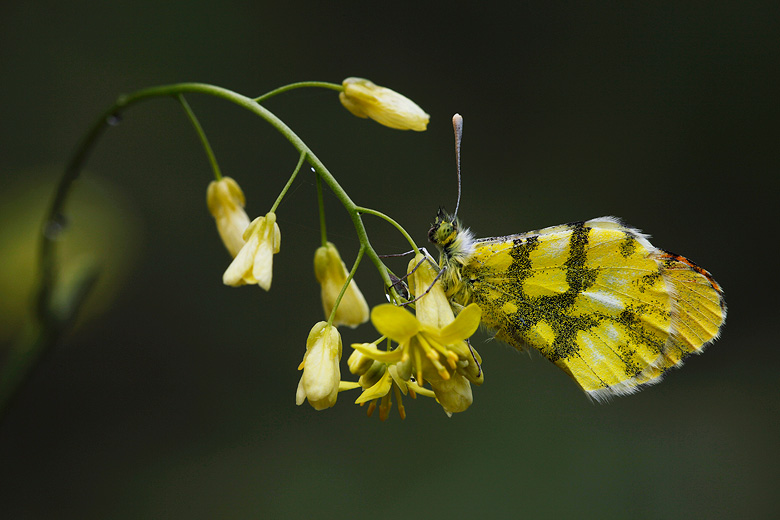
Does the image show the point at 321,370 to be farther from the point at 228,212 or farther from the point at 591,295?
the point at 591,295

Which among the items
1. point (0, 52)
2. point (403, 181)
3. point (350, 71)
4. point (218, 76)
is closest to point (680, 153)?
point (403, 181)

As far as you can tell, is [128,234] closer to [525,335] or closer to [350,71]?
[350,71]

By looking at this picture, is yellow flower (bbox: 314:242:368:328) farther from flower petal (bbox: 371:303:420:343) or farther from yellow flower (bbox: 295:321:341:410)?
flower petal (bbox: 371:303:420:343)

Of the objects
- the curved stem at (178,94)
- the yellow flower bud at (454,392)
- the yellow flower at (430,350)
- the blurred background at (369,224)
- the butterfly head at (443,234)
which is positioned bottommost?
the blurred background at (369,224)

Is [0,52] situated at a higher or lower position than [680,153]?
higher

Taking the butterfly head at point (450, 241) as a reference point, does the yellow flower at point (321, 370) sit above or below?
below

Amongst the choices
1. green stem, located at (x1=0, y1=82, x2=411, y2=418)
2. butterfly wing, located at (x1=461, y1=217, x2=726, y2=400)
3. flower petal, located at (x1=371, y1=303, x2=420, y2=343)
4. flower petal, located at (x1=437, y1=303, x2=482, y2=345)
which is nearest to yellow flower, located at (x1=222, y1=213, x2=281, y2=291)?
green stem, located at (x1=0, y1=82, x2=411, y2=418)

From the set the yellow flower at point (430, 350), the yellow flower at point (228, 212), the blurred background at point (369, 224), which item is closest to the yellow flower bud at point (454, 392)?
the yellow flower at point (430, 350)

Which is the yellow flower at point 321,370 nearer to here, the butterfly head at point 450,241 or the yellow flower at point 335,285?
the yellow flower at point 335,285
